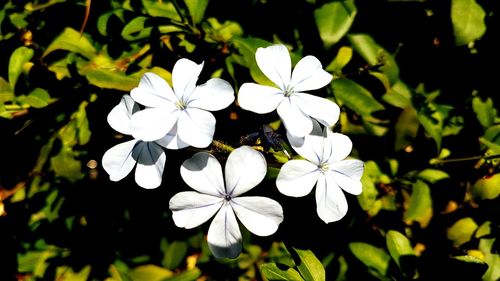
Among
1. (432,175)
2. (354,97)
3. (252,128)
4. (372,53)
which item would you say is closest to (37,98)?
(252,128)

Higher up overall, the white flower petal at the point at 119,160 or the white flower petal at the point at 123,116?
the white flower petal at the point at 123,116

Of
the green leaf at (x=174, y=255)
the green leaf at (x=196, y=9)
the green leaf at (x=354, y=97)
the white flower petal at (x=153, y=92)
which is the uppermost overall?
the green leaf at (x=196, y=9)

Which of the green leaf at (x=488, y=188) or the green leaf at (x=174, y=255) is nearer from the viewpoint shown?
the green leaf at (x=488, y=188)

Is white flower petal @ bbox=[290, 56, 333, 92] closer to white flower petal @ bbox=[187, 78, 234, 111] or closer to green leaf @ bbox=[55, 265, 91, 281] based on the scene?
white flower petal @ bbox=[187, 78, 234, 111]

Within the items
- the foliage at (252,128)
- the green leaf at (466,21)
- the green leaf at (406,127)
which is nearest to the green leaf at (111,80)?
the foliage at (252,128)

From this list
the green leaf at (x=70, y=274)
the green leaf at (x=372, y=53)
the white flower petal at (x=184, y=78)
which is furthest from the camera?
the green leaf at (x=70, y=274)

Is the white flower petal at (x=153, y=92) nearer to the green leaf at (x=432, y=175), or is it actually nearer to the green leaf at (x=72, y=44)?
the green leaf at (x=72, y=44)

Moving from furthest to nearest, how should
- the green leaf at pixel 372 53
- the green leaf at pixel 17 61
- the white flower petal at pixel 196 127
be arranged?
the green leaf at pixel 372 53 < the green leaf at pixel 17 61 < the white flower petal at pixel 196 127

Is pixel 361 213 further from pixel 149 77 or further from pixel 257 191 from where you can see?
pixel 149 77
